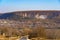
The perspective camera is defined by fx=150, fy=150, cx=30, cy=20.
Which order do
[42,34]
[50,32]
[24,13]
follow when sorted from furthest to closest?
[24,13] < [42,34] < [50,32]

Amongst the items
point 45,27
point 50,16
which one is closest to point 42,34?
point 45,27

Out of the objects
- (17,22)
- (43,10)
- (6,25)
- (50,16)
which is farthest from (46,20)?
(6,25)

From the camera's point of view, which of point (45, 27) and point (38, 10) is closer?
point (45, 27)

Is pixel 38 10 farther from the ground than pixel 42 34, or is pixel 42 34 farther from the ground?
pixel 38 10

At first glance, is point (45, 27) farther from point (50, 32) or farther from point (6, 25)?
point (6, 25)

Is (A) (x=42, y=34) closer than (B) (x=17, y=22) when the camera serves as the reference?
Yes

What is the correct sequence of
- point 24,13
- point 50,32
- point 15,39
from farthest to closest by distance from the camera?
1. point 24,13
2. point 50,32
3. point 15,39

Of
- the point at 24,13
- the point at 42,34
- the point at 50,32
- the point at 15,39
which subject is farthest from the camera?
the point at 24,13

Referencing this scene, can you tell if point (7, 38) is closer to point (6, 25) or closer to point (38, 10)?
point (6, 25)

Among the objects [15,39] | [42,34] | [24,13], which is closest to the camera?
[15,39]
